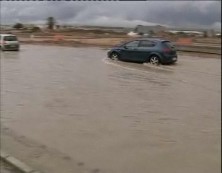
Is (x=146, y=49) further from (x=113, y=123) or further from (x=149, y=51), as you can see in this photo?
(x=113, y=123)

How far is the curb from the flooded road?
19cm

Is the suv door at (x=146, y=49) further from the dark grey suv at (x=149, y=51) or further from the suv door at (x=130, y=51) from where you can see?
the suv door at (x=130, y=51)

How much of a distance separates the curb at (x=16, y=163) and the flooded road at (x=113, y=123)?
19cm

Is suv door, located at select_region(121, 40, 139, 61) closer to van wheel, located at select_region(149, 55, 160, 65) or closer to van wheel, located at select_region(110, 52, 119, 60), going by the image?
van wheel, located at select_region(110, 52, 119, 60)

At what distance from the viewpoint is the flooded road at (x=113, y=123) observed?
616 cm

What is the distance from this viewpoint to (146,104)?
11266 mm

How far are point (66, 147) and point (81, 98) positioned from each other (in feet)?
16.2

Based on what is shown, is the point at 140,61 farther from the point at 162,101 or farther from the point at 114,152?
the point at 114,152

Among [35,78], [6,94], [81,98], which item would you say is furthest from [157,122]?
[35,78]

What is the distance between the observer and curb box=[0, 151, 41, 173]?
5.55 metres

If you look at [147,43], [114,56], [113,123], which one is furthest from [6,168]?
[114,56]

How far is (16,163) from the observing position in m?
5.79

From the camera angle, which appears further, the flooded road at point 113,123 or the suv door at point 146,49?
the suv door at point 146,49

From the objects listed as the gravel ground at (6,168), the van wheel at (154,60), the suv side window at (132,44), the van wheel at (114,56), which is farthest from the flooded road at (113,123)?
the van wheel at (114,56)
